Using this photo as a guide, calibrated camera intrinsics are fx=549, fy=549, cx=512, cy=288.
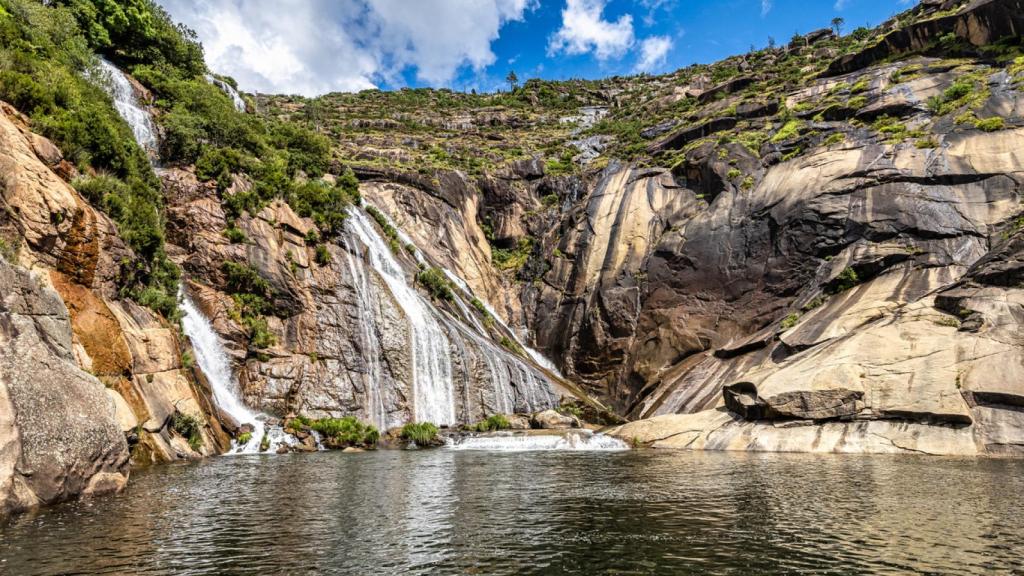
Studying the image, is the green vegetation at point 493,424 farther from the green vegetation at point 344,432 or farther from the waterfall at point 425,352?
the green vegetation at point 344,432

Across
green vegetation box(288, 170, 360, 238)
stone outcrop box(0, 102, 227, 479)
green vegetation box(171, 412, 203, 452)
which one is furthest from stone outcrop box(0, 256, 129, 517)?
green vegetation box(288, 170, 360, 238)

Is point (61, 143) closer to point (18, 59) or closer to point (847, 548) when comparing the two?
point (18, 59)

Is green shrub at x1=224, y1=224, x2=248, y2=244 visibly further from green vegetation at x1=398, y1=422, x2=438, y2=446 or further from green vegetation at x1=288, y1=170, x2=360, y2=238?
green vegetation at x1=398, y1=422, x2=438, y2=446

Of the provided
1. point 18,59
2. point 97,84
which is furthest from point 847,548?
point 97,84

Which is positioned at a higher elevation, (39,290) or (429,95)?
(429,95)

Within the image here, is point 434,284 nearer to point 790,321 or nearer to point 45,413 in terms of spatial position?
point 790,321

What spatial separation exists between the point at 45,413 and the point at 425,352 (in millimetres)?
26046

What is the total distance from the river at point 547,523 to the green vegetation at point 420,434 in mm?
12752

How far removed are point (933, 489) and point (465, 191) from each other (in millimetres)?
58186

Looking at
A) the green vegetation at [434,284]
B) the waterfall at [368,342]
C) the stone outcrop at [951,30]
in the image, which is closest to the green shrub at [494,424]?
the waterfall at [368,342]

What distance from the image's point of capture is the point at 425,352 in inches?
1489

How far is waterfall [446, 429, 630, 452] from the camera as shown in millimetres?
29344

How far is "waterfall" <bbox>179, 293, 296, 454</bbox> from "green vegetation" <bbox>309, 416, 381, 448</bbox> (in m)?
1.64

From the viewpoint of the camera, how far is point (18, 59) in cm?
2786
